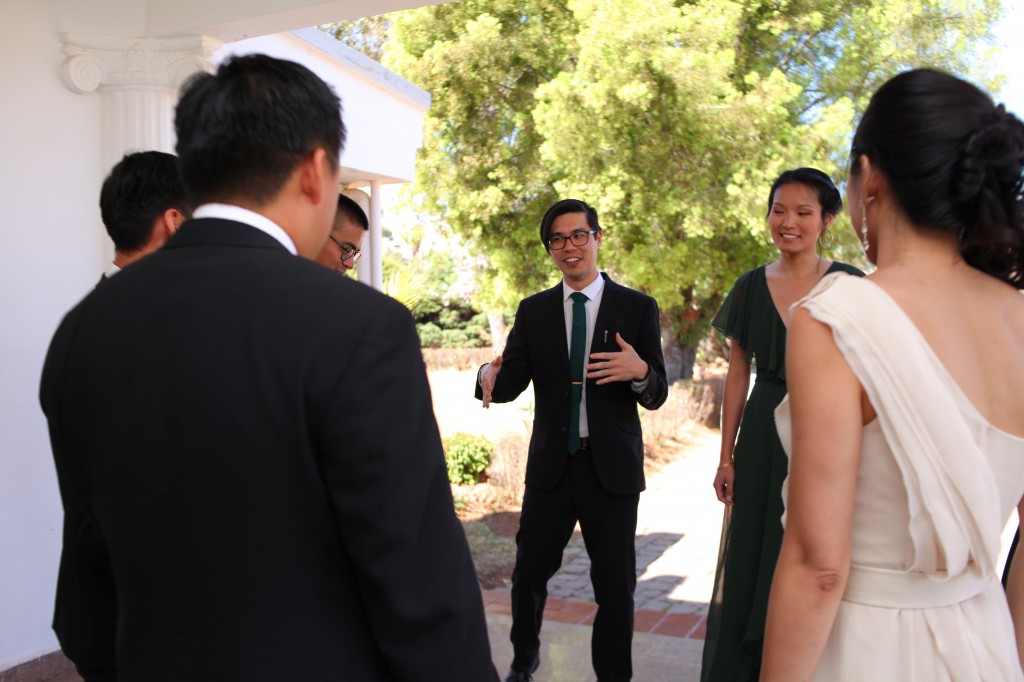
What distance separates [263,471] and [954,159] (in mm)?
1334

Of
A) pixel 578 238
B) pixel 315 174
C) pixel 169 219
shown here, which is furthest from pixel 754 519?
pixel 315 174

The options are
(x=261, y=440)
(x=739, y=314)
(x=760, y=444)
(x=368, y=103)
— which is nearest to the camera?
(x=261, y=440)

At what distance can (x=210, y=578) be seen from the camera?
1.34m

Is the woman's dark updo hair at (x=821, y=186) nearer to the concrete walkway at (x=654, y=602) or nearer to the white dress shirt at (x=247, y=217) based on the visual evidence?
the concrete walkway at (x=654, y=602)

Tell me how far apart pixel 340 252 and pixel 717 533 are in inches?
233

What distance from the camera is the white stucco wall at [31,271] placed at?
3955 mm

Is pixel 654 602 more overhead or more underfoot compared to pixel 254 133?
more underfoot

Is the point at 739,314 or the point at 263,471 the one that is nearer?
the point at 263,471

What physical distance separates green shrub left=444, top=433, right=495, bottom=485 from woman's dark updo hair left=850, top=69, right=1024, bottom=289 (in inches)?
334

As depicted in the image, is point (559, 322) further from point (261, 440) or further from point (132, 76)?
point (261, 440)

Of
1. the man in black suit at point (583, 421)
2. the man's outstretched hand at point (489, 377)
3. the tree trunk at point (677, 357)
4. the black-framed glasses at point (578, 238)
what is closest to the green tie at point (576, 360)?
the man in black suit at point (583, 421)

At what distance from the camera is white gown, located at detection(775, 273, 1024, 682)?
155 centimetres

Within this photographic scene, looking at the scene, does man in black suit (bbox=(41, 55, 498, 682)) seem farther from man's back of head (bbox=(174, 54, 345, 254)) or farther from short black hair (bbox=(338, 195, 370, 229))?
short black hair (bbox=(338, 195, 370, 229))

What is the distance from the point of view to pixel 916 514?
1.59m
